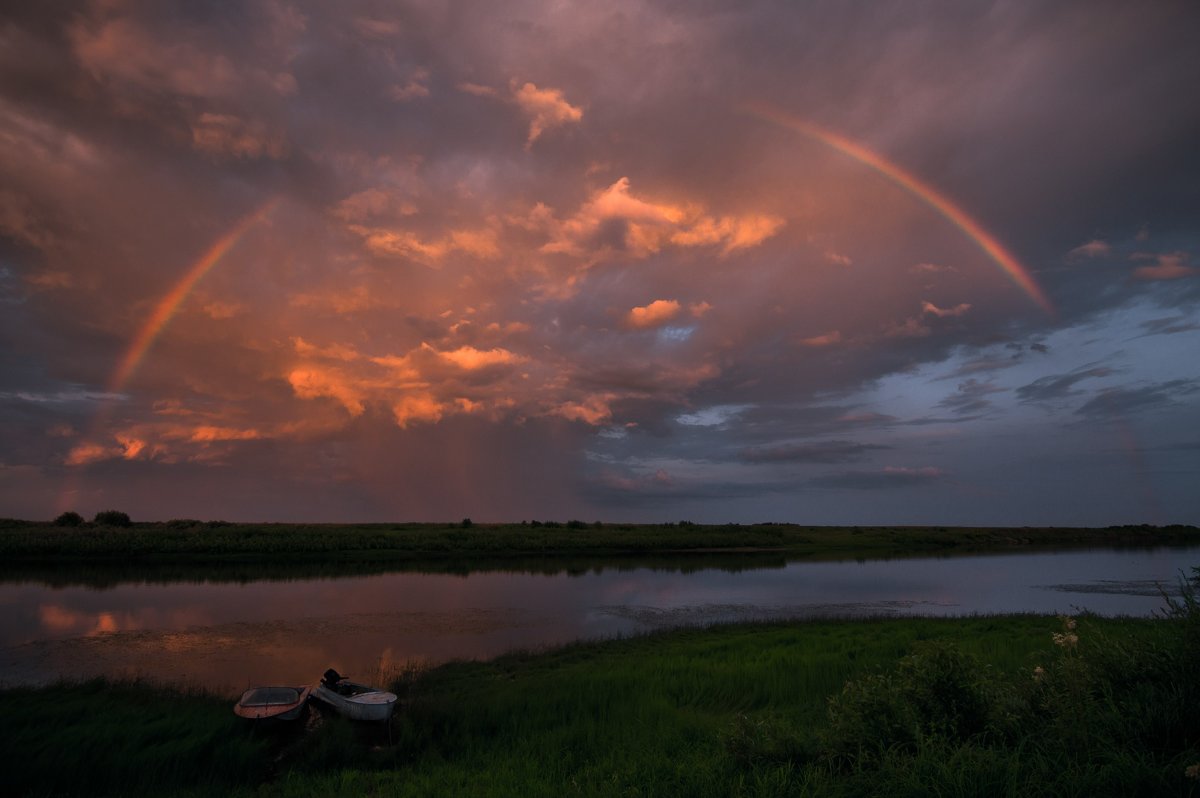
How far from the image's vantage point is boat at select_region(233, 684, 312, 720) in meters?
13.4

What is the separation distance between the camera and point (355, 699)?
13.9m

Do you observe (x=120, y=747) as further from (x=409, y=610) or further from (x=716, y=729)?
(x=409, y=610)

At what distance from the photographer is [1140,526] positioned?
150 m

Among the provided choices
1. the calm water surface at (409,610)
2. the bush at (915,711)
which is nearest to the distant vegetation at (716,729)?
the bush at (915,711)

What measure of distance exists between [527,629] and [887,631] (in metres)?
13.7

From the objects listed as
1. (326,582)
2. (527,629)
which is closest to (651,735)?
(527,629)

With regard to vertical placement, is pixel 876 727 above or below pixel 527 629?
above

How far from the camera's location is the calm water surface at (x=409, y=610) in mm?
21391

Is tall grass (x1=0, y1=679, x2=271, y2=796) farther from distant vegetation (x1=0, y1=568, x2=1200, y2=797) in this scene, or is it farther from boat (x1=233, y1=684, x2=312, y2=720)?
boat (x1=233, y1=684, x2=312, y2=720)

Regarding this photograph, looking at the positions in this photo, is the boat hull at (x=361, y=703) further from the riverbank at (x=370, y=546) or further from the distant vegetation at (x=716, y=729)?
the riverbank at (x=370, y=546)

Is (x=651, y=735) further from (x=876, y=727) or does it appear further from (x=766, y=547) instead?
(x=766, y=547)

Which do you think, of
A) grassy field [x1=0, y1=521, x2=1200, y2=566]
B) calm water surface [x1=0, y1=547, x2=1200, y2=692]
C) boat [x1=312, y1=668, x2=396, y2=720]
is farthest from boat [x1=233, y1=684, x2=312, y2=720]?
grassy field [x1=0, y1=521, x2=1200, y2=566]

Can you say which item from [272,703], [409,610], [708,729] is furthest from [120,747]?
[409,610]

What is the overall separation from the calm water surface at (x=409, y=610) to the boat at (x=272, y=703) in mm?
4329
